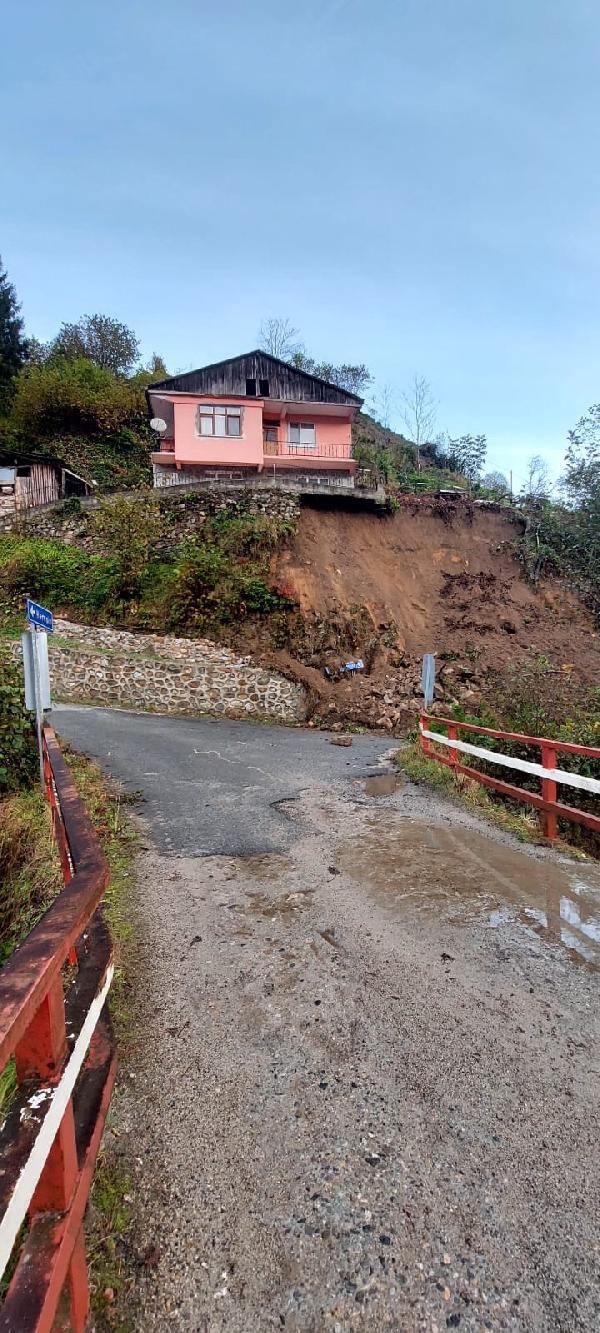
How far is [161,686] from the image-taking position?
1542cm

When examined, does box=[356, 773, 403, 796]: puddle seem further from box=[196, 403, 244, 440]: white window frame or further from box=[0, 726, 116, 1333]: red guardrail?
box=[196, 403, 244, 440]: white window frame

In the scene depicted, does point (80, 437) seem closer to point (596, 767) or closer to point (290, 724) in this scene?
point (290, 724)

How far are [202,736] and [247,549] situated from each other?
25.6 ft

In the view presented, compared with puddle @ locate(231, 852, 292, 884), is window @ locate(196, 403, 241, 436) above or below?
above

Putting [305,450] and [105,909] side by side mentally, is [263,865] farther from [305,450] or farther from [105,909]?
[305,450]

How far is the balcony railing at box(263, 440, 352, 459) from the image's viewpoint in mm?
24688

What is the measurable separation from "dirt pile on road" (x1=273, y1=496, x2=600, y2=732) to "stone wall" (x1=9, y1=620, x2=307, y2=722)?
0.85 meters

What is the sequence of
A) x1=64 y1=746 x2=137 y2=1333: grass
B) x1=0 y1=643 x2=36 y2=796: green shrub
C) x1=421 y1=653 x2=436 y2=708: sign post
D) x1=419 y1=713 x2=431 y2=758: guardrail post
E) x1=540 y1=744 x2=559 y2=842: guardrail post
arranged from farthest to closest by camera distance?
x1=421 y1=653 x2=436 y2=708: sign post, x1=419 y1=713 x2=431 y2=758: guardrail post, x1=0 y1=643 x2=36 y2=796: green shrub, x1=540 y1=744 x2=559 y2=842: guardrail post, x1=64 y1=746 x2=137 y2=1333: grass

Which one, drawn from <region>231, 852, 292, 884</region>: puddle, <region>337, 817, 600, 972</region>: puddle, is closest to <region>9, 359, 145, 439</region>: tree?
<region>231, 852, 292, 884</region>: puddle

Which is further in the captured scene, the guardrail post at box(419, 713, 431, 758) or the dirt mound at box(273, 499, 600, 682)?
the dirt mound at box(273, 499, 600, 682)

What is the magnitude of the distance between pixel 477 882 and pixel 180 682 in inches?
468

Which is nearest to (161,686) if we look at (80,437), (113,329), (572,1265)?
(572,1265)

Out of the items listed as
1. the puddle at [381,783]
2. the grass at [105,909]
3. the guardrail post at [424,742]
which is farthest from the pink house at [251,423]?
the grass at [105,909]

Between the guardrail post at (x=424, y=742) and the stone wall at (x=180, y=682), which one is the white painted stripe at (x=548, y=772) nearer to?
the guardrail post at (x=424, y=742)
